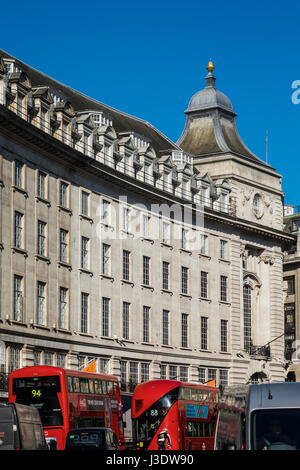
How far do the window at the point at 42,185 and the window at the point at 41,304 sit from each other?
16.9 ft

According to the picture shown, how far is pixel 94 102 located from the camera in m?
81.9

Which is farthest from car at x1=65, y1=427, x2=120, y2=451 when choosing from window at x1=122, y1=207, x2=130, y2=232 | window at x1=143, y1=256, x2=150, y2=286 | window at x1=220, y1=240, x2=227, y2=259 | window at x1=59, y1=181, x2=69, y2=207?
window at x1=220, y1=240, x2=227, y2=259

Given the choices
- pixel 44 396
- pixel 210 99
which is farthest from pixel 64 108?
pixel 210 99

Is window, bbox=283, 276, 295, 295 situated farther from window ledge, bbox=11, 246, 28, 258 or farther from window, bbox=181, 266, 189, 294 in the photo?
window ledge, bbox=11, 246, 28, 258

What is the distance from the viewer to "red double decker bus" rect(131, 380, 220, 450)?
4697 cm

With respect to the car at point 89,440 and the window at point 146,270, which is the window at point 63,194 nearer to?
the window at point 146,270

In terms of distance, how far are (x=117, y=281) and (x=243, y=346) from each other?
1931 cm

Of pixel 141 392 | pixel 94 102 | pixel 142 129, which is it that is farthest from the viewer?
pixel 142 129

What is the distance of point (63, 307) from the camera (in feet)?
210

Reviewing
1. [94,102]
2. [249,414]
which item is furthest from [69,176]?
[249,414]

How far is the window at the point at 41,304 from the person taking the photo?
60938mm

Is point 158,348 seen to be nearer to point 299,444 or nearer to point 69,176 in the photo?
point 69,176

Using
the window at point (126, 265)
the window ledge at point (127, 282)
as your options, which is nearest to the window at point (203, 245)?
the window at point (126, 265)

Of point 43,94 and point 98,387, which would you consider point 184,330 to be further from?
point 98,387
